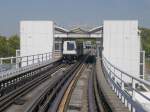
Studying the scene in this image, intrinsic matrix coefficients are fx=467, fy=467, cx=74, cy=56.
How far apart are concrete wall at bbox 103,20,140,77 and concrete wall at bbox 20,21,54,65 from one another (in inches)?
281

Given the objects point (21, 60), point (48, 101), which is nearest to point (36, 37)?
point (21, 60)

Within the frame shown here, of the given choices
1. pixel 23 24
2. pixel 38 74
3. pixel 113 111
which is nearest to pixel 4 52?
pixel 23 24

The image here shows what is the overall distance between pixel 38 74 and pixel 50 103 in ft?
54.1

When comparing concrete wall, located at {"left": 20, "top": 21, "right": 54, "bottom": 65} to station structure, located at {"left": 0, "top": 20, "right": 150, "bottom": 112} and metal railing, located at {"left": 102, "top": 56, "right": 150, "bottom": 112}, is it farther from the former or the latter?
metal railing, located at {"left": 102, "top": 56, "right": 150, "bottom": 112}

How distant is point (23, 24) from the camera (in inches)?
2339

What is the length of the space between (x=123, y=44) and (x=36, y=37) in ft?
36.3

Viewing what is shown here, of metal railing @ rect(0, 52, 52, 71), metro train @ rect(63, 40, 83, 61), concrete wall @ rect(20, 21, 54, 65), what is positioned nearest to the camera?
metal railing @ rect(0, 52, 52, 71)

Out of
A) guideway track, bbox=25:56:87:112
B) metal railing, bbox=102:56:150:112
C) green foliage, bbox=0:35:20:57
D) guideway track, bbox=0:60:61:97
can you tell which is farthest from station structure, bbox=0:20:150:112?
green foliage, bbox=0:35:20:57

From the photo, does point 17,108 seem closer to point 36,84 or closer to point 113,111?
point 113,111

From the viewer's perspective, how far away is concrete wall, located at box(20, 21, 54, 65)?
191 feet

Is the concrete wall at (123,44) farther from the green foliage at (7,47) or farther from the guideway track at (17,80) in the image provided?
the green foliage at (7,47)

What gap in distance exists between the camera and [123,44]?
55.9 metres

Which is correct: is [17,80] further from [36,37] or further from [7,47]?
[7,47]

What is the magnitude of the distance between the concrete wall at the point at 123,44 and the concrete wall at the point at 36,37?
23.4ft
